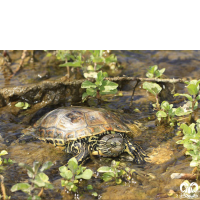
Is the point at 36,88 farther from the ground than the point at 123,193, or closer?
farther from the ground

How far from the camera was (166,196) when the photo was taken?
345 centimetres

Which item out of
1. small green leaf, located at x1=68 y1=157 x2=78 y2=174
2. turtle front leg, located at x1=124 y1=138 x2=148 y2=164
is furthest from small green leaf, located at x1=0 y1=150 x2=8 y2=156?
turtle front leg, located at x1=124 y1=138 x2=148 y2=164

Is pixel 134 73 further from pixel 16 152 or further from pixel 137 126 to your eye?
pixel 16 152

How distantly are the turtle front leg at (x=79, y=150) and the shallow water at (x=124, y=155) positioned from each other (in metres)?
0.13

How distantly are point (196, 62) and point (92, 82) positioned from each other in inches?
169

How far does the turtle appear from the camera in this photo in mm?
4430

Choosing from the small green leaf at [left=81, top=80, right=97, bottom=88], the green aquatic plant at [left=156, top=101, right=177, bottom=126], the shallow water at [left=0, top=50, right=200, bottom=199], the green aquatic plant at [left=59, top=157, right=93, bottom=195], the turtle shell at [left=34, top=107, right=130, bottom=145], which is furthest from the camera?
the small green leaf at [left=81, top=80, right=97, bottom=88]

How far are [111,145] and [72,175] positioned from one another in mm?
1078

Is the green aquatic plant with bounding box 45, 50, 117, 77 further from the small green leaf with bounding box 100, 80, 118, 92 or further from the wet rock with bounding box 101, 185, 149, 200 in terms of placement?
the wet rock with bounding box 101, 185, 149, 200

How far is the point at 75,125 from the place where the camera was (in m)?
4.67
